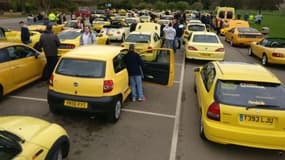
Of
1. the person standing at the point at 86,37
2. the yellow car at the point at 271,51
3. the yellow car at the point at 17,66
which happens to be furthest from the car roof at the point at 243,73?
the yellow car at the point at 271,51

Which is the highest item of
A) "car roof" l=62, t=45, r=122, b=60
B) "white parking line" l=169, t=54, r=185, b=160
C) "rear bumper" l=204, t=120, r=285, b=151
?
"car roof" l=62, t=45, r=122, b=60

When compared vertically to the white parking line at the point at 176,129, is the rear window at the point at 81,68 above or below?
above

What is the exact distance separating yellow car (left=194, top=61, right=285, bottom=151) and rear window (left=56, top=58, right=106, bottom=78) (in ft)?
7.63

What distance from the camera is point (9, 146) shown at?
3436 mm

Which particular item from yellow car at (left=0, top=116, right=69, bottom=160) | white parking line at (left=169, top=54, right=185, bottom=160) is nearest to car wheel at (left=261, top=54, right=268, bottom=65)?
white parking line at (left=169, top=54, right=185, bottom=160)

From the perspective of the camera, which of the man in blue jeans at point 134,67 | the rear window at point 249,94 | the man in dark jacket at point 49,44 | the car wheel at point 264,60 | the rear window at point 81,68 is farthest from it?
the car wheel at point 264,60

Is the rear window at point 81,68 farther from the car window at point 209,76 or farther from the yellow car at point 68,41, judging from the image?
the yellow car at point 68,41

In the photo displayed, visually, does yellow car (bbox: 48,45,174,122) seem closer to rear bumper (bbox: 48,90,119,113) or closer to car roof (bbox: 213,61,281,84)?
rear bumper (bbox: 48,90,119,113)

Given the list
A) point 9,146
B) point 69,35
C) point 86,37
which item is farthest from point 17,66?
point 9,146

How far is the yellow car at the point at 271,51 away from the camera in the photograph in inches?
498

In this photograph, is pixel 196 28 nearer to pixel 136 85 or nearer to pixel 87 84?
pixel 136 85

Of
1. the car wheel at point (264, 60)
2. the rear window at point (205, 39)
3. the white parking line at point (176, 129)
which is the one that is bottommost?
the white parking line at point (176, 129)

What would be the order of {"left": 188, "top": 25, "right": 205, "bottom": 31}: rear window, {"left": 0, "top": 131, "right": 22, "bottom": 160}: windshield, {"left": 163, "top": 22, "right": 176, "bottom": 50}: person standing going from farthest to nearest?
{"left": 188, "top": 25, "right": 205, "bottom": 31}: rear window → {"left": 163, "top": 22, "right": 176, "bottom": 50}: person standing → {"left": 0, "top": 131, "right": 22, "bottom": 160}: windshield

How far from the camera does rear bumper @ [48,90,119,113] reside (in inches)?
238
